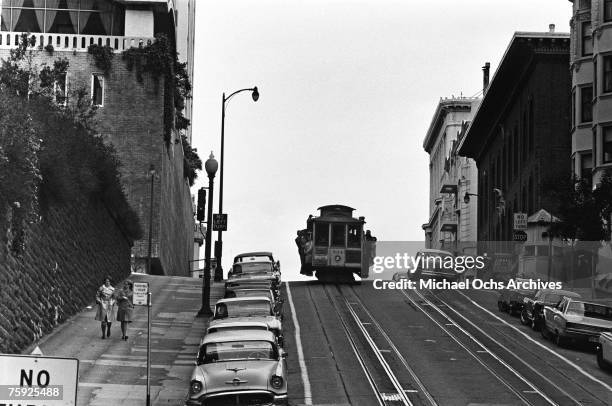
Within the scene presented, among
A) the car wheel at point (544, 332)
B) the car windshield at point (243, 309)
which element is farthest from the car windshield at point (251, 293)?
the car wheel at point (544, 332)

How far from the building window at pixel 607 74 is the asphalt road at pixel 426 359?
14.9m

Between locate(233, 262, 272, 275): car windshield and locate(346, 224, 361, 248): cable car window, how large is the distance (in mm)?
7438

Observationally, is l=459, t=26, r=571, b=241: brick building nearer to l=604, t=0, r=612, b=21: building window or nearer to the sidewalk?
l=604, t=0, r=612, b=21: building window

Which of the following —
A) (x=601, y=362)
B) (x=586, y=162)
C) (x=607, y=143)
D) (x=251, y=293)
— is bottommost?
(x=601, y=362)

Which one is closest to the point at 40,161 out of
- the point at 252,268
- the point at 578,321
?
the point at 578,321

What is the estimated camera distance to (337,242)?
5653cm

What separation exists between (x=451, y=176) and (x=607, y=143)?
78304 millimetres

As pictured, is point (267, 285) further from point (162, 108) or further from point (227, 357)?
point (162, 108)

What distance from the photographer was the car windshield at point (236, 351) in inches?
921

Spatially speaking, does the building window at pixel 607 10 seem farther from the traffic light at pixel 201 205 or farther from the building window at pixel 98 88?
the traffic light at pixel 201 205

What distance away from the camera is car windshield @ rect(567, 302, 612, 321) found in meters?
34.4

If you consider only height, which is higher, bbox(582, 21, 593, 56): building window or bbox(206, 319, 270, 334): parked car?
bbox(582, 21, 593, 56): building window

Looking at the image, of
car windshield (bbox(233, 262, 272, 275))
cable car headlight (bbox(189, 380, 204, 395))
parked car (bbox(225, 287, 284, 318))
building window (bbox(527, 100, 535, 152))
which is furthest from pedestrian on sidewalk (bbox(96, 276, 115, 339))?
building window (bbox(527, 100, 535, 152))

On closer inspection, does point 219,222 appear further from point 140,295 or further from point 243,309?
point 140,295
